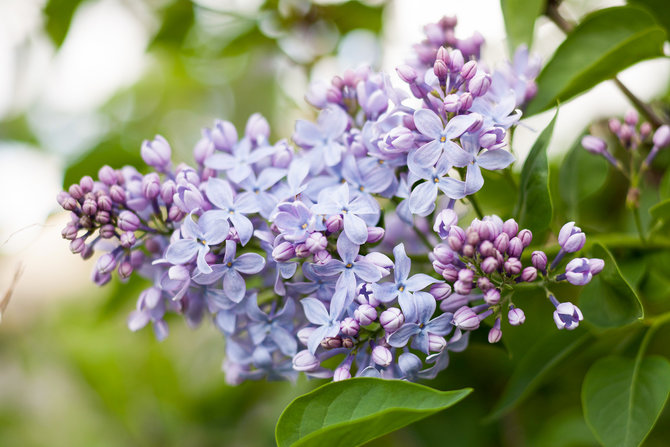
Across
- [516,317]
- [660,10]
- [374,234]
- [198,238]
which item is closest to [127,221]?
[198,238]

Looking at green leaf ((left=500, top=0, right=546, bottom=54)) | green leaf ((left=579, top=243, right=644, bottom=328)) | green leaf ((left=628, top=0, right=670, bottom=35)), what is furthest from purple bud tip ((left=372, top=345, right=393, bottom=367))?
green leaf ((left=628, top=0, right=670, bottom=35))

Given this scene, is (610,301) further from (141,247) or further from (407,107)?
(141,247)

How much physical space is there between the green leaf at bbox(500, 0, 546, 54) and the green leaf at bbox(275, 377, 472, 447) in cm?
69

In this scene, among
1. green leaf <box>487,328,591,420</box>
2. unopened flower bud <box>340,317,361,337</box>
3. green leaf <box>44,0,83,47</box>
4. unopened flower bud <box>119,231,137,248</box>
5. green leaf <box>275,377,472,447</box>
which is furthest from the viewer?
green leaf <box>44,0,83,47</box>

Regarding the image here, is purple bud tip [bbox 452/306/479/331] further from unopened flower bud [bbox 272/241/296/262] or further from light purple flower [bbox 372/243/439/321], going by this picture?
unopened flower bud [bbox 272/241/296/262]

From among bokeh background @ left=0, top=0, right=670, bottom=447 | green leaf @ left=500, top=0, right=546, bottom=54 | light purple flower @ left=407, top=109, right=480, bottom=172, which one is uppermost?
green leaf @ left=500, top=0, right=546, bottom=54

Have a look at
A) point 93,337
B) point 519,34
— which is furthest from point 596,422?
point 93,337

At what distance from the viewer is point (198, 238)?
2.97 feet

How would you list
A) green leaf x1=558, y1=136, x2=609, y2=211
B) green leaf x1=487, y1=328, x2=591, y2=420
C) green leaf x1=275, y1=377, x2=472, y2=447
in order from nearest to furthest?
green leaf x1=275, y1=377, x2=472, y2=447, green leaf x1=487, y1=328, x2=591, y2=420, green leaf x1=558, y1=136, x2=609, y2=211

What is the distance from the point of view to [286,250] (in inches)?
Answer: 33.7

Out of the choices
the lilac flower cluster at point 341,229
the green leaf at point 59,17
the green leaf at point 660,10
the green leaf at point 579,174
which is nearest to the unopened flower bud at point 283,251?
the lilac flower cluster at point 341,229

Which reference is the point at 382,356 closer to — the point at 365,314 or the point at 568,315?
the point at 365,314

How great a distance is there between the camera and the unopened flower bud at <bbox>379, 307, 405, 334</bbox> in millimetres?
825

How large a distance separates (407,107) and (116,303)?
1067 mm
